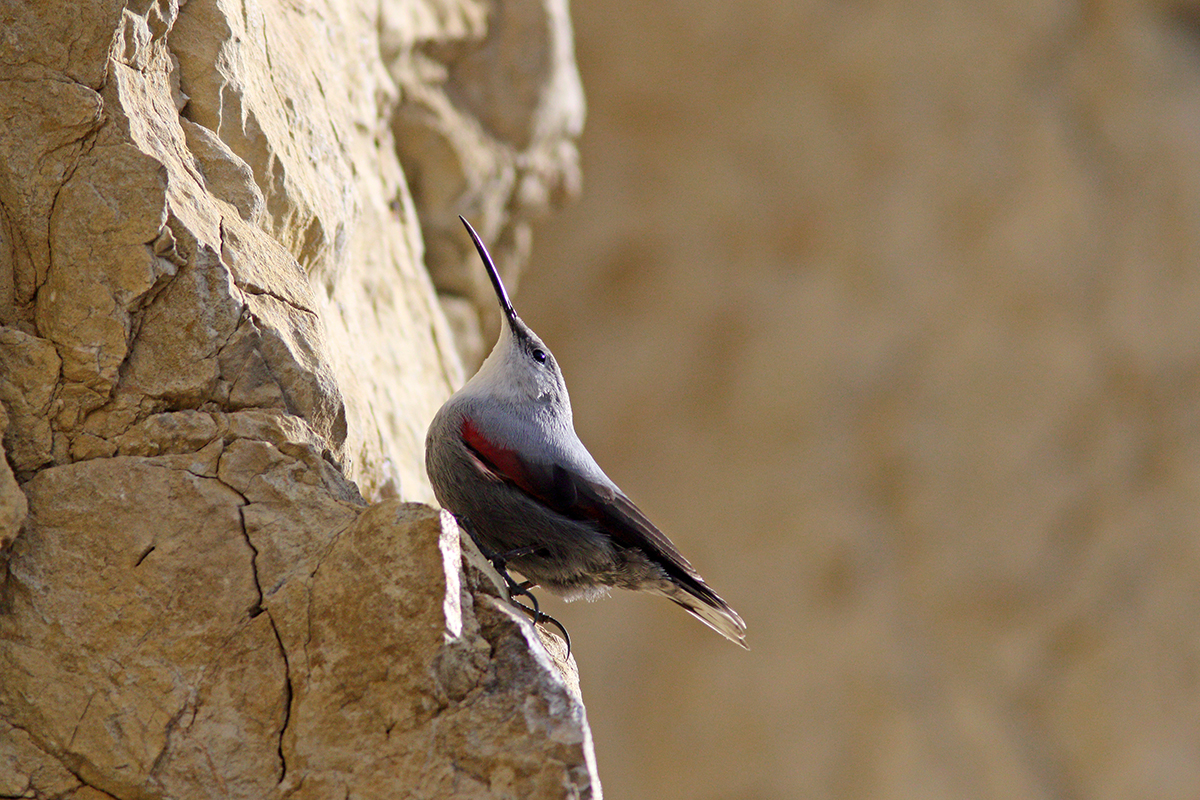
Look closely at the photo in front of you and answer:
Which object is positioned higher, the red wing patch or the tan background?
the red wing patch

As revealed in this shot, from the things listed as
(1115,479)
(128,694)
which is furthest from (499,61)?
(1115,479)

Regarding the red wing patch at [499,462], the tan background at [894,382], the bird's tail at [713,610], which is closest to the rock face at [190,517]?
the red wing patch at [499,462]

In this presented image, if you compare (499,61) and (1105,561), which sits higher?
(499,61)

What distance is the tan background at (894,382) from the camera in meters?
7.30

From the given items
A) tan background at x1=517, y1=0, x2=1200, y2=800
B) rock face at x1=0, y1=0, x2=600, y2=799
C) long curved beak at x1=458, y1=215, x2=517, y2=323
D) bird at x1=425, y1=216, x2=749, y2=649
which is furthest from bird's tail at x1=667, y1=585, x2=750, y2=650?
tan background at x1=517, y1=0, x2=1200, y2=800

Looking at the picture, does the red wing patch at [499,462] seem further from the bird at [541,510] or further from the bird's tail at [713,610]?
the bird's tail at [713,610]

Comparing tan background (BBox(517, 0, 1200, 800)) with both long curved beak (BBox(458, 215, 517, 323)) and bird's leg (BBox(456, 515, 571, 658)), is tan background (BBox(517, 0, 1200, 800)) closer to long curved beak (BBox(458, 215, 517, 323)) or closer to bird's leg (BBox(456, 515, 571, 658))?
long curved beak (BBox(458, 215, 517, 323))

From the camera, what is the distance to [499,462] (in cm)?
275

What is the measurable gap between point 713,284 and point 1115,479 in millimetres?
2894

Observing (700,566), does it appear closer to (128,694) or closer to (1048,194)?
(1048,194)

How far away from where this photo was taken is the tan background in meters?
7.30

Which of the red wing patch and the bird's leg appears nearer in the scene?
the bird's leg

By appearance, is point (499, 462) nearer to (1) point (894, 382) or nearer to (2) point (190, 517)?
(2) point (190, 517)

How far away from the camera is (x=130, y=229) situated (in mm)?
2068
